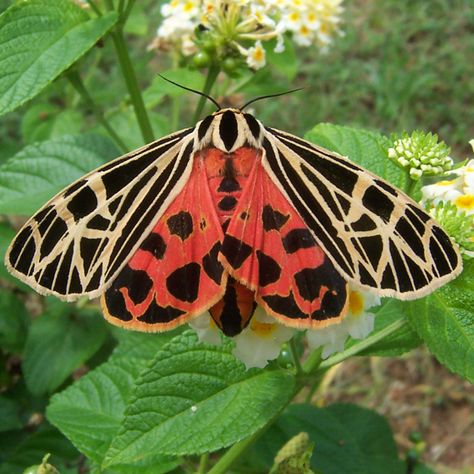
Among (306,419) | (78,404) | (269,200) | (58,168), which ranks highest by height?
(269,200)

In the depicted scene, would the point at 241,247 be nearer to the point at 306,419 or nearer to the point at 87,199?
the point at 87,199

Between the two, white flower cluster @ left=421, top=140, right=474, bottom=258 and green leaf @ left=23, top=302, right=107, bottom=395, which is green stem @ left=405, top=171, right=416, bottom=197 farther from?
green leaf @ left=23, top=302, right=107, bottom=395

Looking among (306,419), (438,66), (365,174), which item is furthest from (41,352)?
(438,66)

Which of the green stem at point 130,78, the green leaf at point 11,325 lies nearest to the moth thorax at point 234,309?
the green stem at point 130,78

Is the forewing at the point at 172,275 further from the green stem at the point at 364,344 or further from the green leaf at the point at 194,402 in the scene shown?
the green stem at the point at 364,344

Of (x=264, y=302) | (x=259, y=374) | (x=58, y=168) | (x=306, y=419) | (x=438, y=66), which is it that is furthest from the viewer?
(x=438, y=66)
